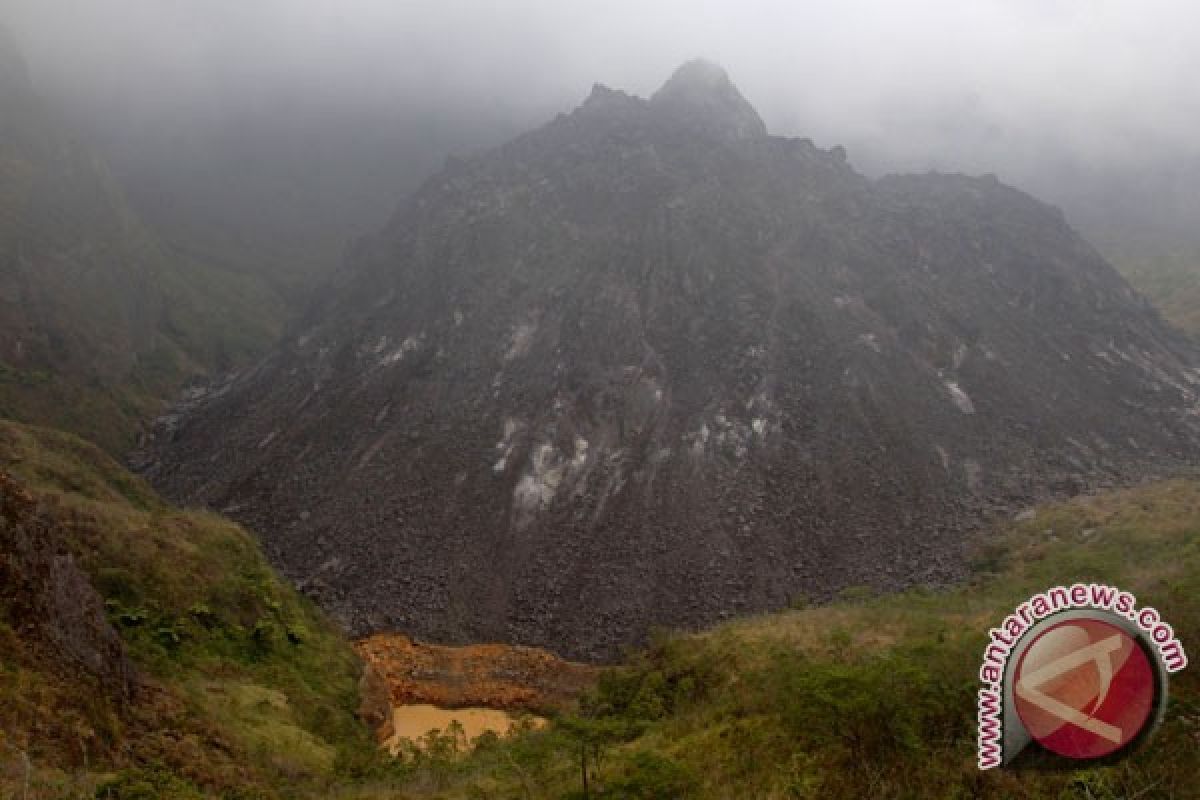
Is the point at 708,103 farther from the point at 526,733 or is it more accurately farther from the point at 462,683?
the point at 526,733

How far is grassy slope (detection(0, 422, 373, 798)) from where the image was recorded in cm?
1398

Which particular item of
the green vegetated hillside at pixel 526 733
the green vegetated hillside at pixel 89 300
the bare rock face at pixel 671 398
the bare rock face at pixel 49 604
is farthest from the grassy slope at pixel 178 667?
the green vegetated hillside at pixel 89 300

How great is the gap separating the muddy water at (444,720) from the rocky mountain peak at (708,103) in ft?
235

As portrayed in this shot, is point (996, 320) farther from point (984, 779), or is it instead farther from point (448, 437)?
point (984, 779)

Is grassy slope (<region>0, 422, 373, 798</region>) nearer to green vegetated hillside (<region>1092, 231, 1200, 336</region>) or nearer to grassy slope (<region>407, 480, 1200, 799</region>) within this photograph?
grassy slope (<region>407, 480, 1200, 799</region>)

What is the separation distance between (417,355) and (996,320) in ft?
172

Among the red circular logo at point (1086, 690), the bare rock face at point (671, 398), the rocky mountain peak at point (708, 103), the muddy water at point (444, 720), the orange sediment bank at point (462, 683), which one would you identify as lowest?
the muddy water at point (444, 720)

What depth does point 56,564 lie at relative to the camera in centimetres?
1778

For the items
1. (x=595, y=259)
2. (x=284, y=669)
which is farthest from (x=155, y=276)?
(x=284, y=669)

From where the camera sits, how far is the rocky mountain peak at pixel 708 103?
289ft

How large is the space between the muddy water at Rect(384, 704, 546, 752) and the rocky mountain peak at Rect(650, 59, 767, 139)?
71484 millimetres

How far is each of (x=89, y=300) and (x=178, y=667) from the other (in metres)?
78.1

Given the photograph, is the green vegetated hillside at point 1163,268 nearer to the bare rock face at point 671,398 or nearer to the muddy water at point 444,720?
the bare rock face at point 671,398

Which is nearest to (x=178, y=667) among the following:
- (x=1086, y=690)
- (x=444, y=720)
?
(x=444, y=720)
